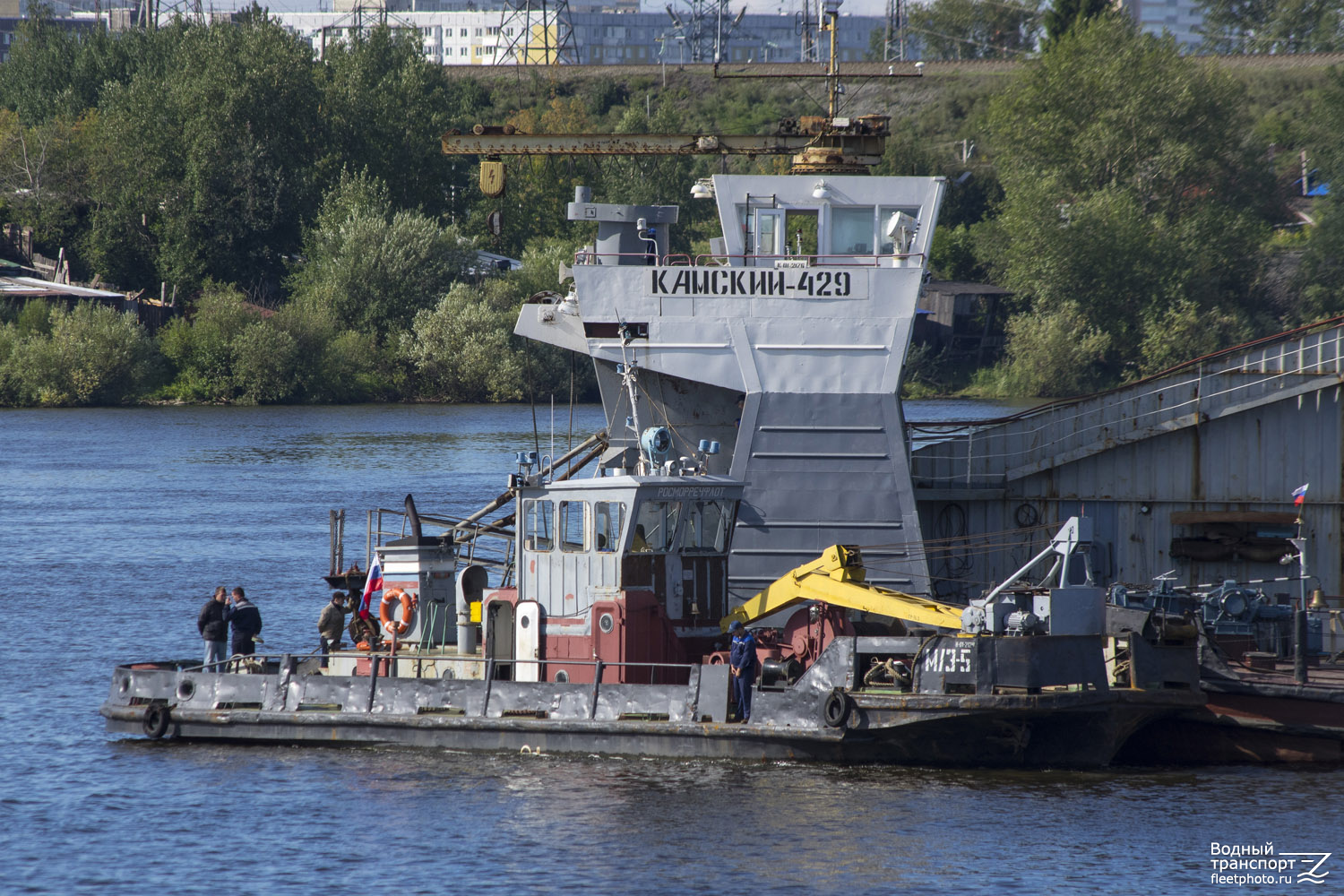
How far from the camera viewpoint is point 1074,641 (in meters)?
21.0

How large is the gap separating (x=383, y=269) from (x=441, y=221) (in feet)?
37.2

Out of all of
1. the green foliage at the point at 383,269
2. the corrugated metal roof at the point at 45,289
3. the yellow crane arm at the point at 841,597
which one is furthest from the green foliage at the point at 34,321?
the yellow crane arm at the point at 841,597

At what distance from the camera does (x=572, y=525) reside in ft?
76.1

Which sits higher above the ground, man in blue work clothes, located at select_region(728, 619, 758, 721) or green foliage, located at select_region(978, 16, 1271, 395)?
green foliage, located at select_region(978, 16, 1271, 395)

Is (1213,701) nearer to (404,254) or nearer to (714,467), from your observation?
(714,467)

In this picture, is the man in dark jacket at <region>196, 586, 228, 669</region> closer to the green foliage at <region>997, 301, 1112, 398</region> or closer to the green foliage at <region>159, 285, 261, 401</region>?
the green foliage at <region>997, 301, 1112, 398</region>

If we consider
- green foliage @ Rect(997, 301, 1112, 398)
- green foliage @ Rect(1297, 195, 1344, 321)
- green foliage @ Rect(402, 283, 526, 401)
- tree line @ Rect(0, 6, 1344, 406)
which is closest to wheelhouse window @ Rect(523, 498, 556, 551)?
tree line @ Rect(0, 6, 1344, 406)

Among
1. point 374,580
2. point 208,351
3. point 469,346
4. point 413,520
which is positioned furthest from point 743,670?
point 208,351

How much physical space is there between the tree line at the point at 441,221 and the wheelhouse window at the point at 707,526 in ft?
160

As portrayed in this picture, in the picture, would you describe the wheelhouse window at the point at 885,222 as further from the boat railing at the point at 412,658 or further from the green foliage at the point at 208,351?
the green foliage at the point at 208,351

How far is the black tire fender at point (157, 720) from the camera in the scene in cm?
2433

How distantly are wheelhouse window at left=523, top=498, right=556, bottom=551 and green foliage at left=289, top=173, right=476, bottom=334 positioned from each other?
60.9 meters

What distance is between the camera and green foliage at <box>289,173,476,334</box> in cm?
8288

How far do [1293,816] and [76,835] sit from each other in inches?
599
